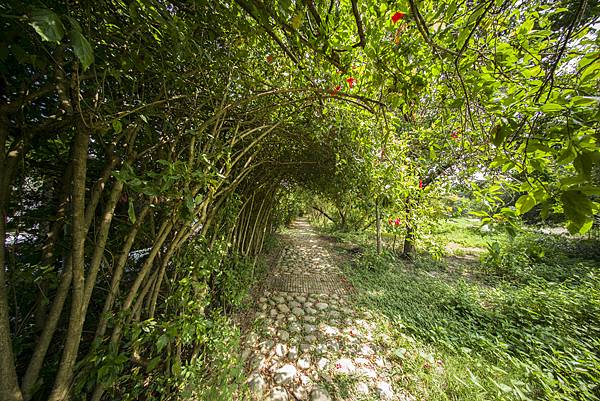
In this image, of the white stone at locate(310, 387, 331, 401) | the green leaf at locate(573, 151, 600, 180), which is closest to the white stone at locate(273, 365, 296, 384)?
the white stone at locate(310, 387, 331, 401)

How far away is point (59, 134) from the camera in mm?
1278

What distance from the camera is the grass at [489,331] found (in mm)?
1908

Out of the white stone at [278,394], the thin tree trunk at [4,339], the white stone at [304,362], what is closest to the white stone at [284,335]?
the white stone at [304,362]

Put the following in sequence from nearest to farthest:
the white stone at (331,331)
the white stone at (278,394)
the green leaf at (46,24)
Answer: the green leaf at (46,24) → the white stone at (278,394) → the white stone at (331,331)

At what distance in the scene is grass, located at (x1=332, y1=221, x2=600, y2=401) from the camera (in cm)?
191

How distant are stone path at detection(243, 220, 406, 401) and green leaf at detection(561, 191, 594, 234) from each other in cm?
222

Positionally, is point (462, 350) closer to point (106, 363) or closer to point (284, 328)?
point (284, 328)

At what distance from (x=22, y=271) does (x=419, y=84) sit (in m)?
2.46

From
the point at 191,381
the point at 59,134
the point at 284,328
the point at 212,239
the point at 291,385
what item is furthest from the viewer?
the point at 284,328

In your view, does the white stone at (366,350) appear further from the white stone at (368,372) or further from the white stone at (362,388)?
the white stone at (362,388)

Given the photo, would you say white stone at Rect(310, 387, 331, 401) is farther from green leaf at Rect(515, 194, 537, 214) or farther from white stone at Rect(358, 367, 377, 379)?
green leaf at Rect(515, 194, 537, 214)

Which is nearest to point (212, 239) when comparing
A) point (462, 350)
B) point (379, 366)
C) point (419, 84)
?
point (419, 84)

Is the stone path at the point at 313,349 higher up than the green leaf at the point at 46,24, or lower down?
lower down

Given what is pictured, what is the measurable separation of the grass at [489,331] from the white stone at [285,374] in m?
1.09
